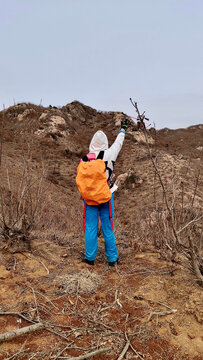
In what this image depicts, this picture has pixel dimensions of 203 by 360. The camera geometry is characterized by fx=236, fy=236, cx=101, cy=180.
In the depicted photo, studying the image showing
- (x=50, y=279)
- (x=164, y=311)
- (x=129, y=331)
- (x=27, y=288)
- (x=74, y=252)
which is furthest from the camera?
(x=74, y=252)

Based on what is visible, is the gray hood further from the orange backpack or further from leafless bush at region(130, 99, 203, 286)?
leafless bush at region(130, 99, 203, 286)

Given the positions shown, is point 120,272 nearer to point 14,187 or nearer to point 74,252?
point 74,252

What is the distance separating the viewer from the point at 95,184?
276 cm

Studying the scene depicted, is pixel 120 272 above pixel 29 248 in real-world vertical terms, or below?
below

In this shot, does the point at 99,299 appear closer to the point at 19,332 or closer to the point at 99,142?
the point at 19,332

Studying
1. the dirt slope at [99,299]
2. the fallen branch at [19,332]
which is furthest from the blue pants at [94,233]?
the fallen branch at [19,332]

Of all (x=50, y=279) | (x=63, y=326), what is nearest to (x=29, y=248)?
(x=50, y=279)

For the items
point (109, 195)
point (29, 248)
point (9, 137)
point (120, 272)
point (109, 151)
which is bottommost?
point (120, 272)

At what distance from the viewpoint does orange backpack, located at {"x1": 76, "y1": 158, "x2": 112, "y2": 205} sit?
276cm

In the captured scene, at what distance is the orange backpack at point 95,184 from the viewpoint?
2.76 metres

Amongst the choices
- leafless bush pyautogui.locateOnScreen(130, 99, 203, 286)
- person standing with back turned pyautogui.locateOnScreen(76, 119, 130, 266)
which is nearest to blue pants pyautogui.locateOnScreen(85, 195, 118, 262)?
person standing with back turned pyautogui.locateOnScreen(76, 119, 130, 266)

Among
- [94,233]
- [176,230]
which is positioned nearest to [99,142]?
[94,233]

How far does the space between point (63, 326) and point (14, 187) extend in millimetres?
9250

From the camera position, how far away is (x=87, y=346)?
5.11ft
